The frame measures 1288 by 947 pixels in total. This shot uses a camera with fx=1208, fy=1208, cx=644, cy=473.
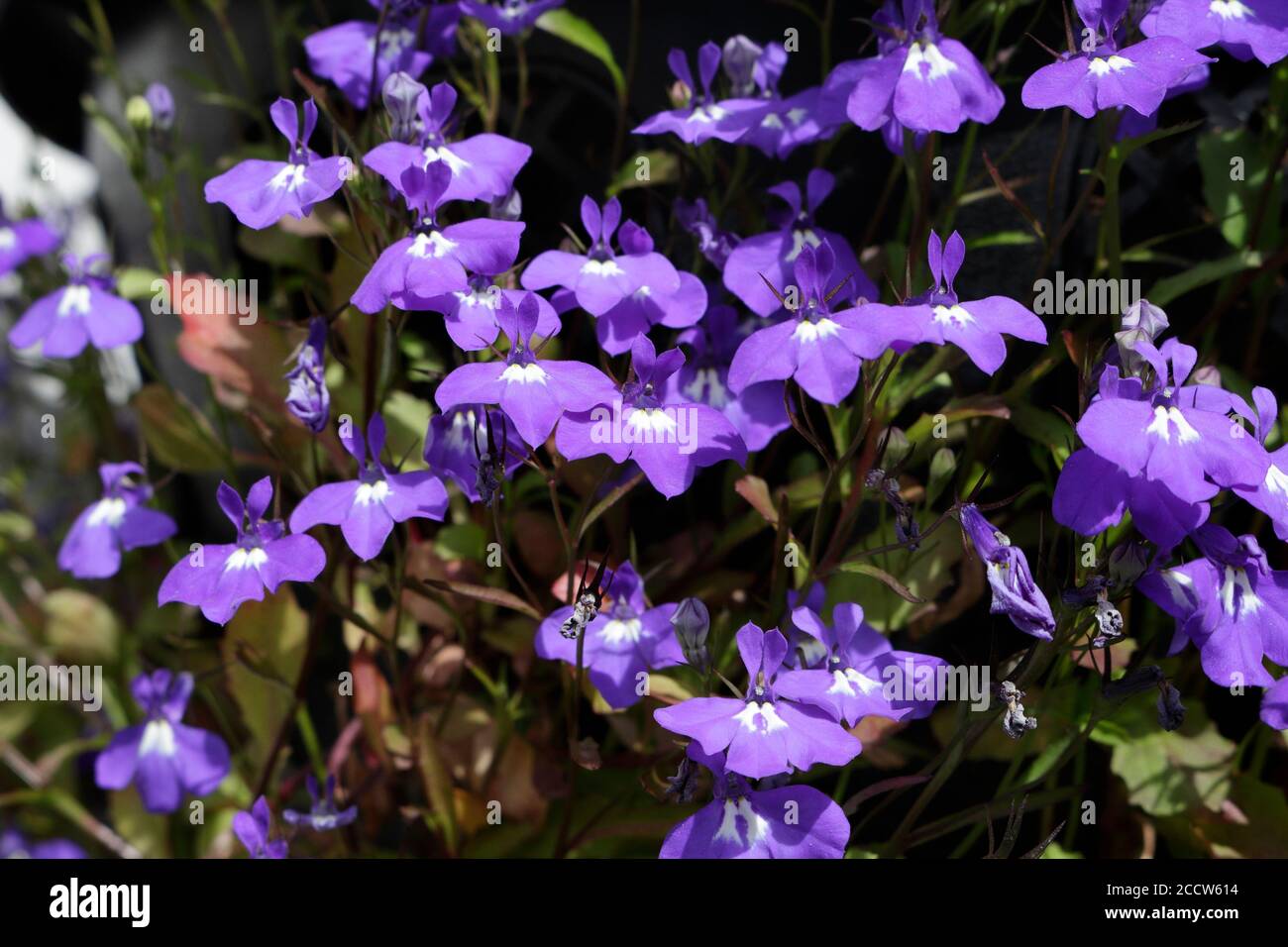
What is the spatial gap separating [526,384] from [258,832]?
414mm

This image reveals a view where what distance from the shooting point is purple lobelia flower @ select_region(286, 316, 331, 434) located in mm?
827

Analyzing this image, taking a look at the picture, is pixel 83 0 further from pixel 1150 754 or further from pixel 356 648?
pixel 1150 754

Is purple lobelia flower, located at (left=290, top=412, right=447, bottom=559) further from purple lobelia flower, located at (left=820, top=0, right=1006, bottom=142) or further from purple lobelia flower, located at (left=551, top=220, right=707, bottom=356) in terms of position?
purple lobelia flower, located at (left=820, top=0, right=1006, bottom=142)

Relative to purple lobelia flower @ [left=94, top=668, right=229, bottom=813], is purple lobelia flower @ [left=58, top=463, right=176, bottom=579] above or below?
above

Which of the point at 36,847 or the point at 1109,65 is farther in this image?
the point at 36,847

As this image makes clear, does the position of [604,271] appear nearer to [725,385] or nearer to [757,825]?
[725,385]

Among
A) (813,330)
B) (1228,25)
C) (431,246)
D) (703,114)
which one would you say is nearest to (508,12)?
(703,114)

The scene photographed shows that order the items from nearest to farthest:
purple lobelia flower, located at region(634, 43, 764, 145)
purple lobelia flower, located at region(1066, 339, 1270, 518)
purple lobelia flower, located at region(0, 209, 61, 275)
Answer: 1. purple lobelia flower, located at region(1066, 339, 1270, 518)
2. purple lobelia flower, located at region(634, 43, 764, 145)
3. purple lobelia flower, located at region(0, 209, 61, 275)

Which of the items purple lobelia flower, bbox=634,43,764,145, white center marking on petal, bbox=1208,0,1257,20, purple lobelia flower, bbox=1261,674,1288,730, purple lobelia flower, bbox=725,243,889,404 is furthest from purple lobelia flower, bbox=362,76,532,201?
purple lobelia flower, bbox=1261,674,1288,730

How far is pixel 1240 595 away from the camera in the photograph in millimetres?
728

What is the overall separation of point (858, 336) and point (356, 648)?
0.53 meters

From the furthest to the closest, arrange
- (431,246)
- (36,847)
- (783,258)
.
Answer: (36,847) → (783,258) → (431,246)

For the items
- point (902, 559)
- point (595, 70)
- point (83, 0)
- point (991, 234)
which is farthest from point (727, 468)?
point (83, 0)

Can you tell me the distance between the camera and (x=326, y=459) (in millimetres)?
1022
